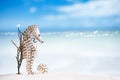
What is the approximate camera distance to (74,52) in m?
2.20

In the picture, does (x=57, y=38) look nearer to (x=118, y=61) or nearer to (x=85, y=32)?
(x=85, y=32)

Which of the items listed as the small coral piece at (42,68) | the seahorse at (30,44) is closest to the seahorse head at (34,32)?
the seahorse at (30,44)

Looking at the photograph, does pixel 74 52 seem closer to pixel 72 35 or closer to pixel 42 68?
pixel 72 35

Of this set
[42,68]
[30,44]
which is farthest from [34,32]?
[42,68]

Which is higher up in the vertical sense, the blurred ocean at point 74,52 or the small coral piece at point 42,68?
the blurred ocean at point 74,52

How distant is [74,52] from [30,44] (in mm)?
280

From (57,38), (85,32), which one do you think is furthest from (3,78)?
(85,32)

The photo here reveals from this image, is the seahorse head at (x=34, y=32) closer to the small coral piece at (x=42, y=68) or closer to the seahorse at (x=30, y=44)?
the seahorse at (x=30, y=44)

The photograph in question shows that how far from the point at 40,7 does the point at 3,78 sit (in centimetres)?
49

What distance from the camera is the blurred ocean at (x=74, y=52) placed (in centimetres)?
218

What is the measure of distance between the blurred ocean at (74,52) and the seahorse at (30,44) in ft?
0.11

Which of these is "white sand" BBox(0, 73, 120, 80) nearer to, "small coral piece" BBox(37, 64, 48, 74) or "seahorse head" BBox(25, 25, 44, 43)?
"small coral piece" BBox(37, 64, 48, 74)

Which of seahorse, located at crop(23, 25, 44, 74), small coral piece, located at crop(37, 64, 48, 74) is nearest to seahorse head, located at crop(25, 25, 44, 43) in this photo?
seahorse, located at crop(23, 25, 44, 74)

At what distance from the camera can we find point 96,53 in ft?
7.16
